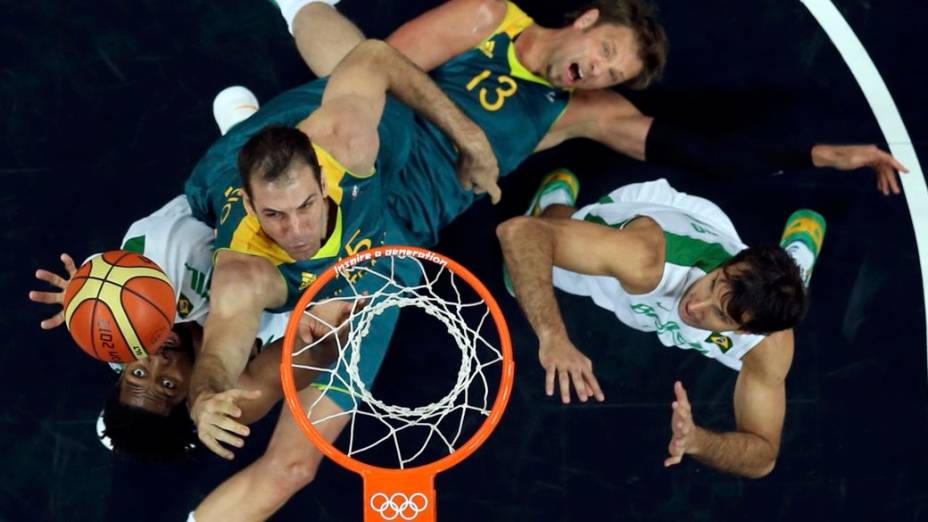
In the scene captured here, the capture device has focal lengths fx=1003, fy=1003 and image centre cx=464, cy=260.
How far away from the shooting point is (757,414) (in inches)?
165

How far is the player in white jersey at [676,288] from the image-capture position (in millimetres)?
3623

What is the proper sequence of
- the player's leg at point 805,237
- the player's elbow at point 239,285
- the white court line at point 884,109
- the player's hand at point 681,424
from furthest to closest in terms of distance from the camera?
the white court line at point 884,109 < the player's leg at point 805,237 < the player's elbow at point 239,285 < the player's hand at point 681,424

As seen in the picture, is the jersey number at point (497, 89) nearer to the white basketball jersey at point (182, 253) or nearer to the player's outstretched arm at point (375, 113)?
the player's outstretched arm at point (375, 113)

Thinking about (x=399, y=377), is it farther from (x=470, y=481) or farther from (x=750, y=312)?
(x=750, y=312)

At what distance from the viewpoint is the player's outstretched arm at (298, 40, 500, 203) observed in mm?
3748

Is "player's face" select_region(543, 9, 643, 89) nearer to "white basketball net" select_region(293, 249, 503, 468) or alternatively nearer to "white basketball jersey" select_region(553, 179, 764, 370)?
"white basketball jersey" select_region(553, 179, 764, 370)

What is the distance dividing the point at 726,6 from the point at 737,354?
170 cm

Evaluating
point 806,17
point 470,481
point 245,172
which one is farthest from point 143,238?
point 806,17


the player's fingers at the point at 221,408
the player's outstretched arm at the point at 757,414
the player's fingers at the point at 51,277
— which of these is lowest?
the player's outstretched arm at the point at 757,414

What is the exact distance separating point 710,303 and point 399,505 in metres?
1.39

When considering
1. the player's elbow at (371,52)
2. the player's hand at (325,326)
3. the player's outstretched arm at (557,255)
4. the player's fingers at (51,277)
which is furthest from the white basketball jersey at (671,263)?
the player's fingers at (51,277)

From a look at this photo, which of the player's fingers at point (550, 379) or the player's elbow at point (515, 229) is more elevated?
the player's elbow at point (515, 229)

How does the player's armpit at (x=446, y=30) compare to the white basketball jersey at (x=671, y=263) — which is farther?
the player's armpit at (x=446, y=30)

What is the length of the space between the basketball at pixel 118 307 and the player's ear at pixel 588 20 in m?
1.98
